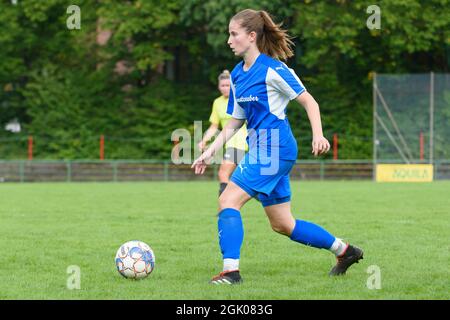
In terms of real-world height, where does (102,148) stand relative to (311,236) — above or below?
above

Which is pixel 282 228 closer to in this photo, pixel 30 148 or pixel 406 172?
pixel 406 172

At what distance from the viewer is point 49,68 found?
3322 centimetres

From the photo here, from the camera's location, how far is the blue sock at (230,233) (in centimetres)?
667

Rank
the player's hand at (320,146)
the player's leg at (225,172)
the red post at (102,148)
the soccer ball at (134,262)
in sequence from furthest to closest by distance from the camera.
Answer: the red post at (102,148) < the player's leg at (225,172) < the soccer ball at (134,262) < the player's hand at (320,146)

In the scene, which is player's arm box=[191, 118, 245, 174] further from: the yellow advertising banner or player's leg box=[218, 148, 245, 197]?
the yellow advertising banner

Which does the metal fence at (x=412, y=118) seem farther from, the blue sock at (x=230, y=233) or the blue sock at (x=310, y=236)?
the blue sock at (x=230, y=233)

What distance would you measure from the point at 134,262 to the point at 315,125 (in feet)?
5.62

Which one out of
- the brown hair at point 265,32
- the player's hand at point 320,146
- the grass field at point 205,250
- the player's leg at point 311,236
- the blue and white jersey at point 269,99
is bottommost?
the grass field at point 205,250

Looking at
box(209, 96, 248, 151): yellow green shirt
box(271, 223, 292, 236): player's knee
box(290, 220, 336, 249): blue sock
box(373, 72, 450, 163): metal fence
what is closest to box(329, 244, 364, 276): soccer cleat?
box(290, 220, 336, 249): blue sock

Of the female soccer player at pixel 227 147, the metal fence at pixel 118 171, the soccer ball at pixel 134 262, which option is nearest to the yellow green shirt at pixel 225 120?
the female soccer player at pixel 227 147

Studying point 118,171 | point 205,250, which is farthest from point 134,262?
point 118,171

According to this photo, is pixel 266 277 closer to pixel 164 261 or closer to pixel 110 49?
pixel 164 261

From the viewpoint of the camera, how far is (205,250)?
887 cm

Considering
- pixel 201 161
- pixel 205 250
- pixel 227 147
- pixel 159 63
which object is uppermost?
pixel 159 63
